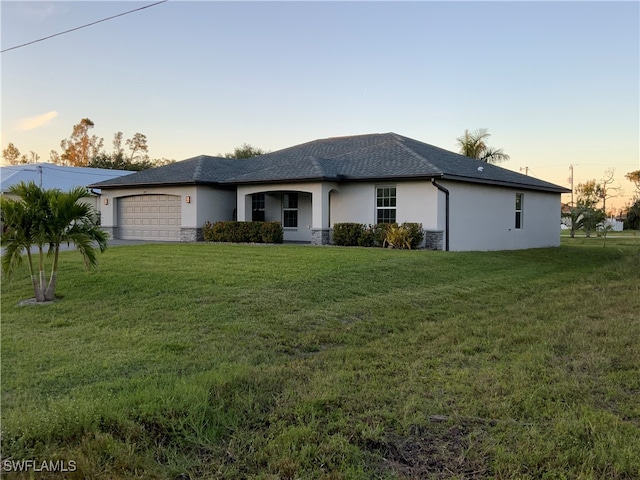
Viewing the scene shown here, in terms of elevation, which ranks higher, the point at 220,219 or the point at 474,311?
the point at 220,219

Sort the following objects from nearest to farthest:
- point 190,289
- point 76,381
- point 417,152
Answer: point 76,381 → point 190,289 → point 417,152

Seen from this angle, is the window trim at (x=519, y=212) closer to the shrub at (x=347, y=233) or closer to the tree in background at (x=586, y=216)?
the shrub at (x=347, y=233)

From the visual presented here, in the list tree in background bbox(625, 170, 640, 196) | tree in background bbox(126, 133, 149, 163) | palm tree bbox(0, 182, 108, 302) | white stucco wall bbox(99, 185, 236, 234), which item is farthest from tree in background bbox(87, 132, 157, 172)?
tree in background bbox(625, 170, 640, 196)

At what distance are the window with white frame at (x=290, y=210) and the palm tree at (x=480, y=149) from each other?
1968 cm

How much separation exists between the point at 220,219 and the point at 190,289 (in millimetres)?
13444

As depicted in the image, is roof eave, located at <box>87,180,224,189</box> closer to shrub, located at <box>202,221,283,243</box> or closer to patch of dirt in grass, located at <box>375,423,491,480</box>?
shrub, located at <box>202,221,283,243</box>

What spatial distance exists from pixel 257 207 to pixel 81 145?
5159 cm

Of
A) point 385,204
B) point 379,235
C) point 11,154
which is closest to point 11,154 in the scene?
point 11,154

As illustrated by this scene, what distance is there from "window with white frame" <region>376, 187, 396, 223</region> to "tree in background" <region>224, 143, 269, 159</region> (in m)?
26.8

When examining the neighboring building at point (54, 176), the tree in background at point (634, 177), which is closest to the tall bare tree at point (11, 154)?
the neighboring building at point (54, 176)

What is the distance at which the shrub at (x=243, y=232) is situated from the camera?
19.2m

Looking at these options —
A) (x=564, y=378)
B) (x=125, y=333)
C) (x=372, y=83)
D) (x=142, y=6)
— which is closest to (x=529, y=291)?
(x=564, y=378)

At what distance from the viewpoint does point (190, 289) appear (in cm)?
916

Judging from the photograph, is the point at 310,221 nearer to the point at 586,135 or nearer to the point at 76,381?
the point at 586,135
